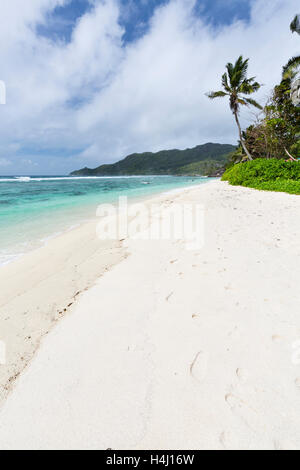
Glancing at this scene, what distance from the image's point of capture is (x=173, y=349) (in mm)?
1755

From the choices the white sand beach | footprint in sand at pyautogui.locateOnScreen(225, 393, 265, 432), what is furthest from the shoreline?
footprint in sand at pyautogui.locateOnScreen(225, 393, 265, 432)

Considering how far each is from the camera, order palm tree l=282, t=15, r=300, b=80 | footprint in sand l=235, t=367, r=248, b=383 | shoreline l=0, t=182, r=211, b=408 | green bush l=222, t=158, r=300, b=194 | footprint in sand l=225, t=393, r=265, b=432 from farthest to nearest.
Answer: palm tree l=282, t=15, r=300, b=80 < green bush l=222, t=158, r=300, b=194 < shoreline l=0, t=182, r=211, b=408 < footprint in sand l=235, t=367, r=248, b=383 < footprint in sand l=225, t=393, r=265, b=432

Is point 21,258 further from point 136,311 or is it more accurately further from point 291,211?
point 291,211

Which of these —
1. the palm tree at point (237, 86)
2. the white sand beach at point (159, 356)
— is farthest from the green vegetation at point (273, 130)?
the white sand beach at point (159, 356)

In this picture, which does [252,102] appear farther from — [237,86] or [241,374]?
[241,374]

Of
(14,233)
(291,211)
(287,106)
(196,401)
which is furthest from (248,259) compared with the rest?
(287,106)

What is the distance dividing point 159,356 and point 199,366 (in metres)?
0.35

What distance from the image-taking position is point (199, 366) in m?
1.58

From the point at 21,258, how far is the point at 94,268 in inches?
90.7

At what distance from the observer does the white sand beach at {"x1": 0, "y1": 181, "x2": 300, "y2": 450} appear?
1.20 meters

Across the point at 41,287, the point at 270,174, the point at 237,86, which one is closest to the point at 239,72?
the point at 237,86

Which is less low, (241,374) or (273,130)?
(273,130)

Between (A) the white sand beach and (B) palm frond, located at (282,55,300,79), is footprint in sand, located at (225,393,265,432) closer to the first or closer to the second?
(A) the white sand beach

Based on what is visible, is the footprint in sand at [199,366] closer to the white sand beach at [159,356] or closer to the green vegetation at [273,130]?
the white sand beach at [159,356]
